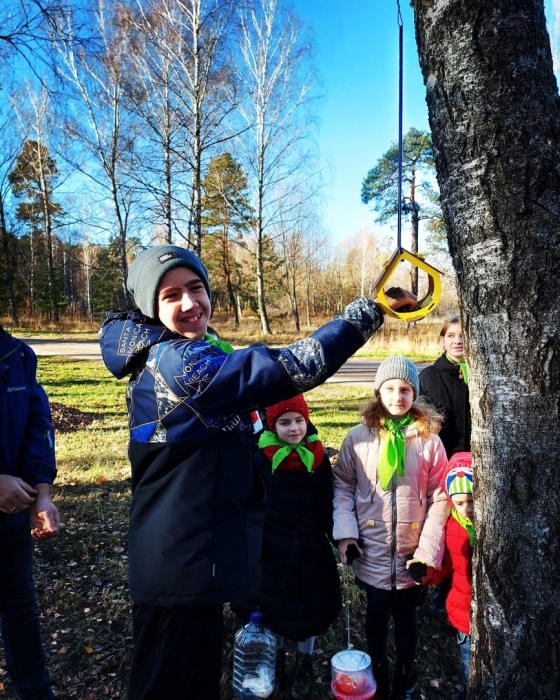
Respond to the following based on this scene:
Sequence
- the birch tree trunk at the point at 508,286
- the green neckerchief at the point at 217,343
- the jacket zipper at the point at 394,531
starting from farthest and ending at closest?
1. the jacket zipper at the point at 394,531
2. the green neckerchief at the point at 217,343
3. the birch tree trunk at the point at 508,286

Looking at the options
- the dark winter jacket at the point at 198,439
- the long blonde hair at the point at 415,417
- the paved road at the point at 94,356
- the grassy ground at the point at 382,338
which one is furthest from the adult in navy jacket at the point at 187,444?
the grassy ground at the point at 382,338

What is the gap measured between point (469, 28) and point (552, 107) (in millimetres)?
325

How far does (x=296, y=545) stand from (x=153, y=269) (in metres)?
1.52

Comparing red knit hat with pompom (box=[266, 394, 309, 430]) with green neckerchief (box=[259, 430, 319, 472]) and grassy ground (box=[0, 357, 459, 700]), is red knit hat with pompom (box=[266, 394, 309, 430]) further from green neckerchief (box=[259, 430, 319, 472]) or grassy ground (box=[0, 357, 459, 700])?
grassy ground (box=[0, 357, 459, 700])

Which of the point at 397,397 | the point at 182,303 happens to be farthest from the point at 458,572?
the point at 182,303

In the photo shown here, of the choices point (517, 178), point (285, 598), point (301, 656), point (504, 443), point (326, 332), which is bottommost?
point (301, 656)

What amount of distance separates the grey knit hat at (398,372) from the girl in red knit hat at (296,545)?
17.9 inches

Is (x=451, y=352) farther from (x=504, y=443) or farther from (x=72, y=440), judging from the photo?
(x=72, y=440)

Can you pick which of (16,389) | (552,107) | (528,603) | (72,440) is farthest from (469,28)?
(72,440)

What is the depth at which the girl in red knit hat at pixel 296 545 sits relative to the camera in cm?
229

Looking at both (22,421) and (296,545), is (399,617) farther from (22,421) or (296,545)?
(22,421)

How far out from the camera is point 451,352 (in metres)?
3.20

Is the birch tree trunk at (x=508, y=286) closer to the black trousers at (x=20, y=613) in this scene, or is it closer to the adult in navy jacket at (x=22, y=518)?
the adult in navy jacket at (x=22, y=518)

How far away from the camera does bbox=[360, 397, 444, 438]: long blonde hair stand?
239 cm
